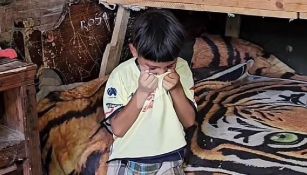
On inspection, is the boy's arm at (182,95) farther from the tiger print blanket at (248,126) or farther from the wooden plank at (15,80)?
the wooden plank at (15,80)

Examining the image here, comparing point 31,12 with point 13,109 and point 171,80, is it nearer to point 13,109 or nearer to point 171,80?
point 13,109

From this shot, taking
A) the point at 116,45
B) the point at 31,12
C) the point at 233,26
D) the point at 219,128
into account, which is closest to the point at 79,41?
the point at 116,45

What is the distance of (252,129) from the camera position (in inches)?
63.1

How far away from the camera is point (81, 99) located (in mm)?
1611

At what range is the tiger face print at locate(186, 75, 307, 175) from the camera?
4.48 feet

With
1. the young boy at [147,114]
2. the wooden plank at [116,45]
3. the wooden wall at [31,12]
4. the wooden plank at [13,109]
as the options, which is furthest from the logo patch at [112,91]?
the wooden plank at [116,45]

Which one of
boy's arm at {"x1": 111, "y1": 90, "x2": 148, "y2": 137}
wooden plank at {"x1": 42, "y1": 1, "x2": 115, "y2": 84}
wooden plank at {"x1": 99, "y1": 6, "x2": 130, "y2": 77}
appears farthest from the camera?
wooden plank at {"x1": 99, "y1": 6, "x2": 130, "y2": 77}

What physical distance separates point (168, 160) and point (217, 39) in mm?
1085

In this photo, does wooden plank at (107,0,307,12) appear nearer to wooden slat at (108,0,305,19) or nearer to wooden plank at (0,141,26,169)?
wooden slat at (108,0,305,19)

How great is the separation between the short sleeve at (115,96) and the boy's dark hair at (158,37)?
0.13 metres

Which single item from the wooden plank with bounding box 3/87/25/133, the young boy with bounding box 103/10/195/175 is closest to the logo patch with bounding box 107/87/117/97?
the young boy with bounding box 103/10/195/175

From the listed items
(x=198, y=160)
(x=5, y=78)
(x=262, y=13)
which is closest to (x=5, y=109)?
(x=5, y=78)

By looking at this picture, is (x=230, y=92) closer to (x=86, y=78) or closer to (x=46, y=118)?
(x=86, y=78)

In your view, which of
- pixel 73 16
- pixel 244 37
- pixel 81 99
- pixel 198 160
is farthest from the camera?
pixel 244 37
